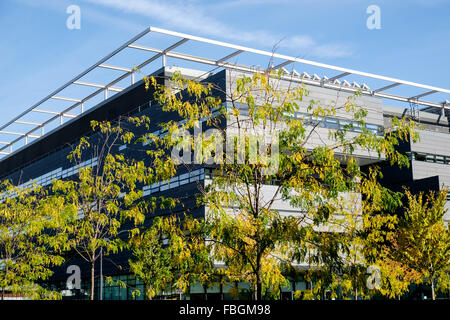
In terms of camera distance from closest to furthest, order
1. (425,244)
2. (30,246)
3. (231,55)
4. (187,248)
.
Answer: (187,248), (30,246), (425,244), (231,55)

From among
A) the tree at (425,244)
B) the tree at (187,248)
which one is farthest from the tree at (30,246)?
the tree at (425,244)

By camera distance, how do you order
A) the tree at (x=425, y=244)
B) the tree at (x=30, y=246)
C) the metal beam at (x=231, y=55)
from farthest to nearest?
the metal beam at (x=231, y=55) → the tree at (x=425, y=244) → the tree at (x=30, y=246)

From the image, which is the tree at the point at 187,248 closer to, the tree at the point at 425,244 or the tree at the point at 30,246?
the tree at the point at 30,246

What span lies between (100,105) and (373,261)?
50274 millimetres

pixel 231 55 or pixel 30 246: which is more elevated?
pixel 231 55

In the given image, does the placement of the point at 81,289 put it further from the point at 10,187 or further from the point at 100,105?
the point at 10,187

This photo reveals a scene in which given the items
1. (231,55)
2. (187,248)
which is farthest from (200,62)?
(187,248)

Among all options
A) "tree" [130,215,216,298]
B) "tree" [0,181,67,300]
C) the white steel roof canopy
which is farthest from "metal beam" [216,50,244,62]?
"tree" [130,215,216,298]

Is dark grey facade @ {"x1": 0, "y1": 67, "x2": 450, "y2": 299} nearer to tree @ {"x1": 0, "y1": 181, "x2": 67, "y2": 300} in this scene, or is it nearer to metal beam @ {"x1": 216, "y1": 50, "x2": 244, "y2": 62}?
metal beam @ {"x1": 216, "y1": 50, "x2": 244, "y2": 62}

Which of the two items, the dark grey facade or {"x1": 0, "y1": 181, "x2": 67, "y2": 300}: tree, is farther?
the dark grey facade

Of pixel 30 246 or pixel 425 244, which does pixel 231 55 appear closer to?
pixel 425 244

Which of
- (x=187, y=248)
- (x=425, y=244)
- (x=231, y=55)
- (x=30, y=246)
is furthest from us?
(x=231, y=55)

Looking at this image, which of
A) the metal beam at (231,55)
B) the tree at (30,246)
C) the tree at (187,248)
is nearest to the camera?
the tree at (187,248)
